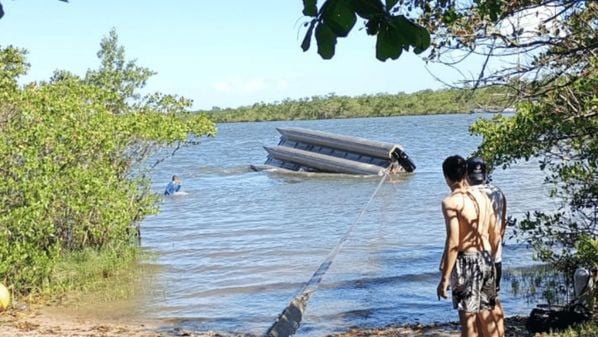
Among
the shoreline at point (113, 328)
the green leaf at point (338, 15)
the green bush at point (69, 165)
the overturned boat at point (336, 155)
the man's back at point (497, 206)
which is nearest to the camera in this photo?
the green leaf at point (338, 15)

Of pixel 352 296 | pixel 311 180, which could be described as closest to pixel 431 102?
pixel 311 180

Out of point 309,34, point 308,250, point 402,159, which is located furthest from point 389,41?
point 402,159

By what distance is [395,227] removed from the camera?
674 inches

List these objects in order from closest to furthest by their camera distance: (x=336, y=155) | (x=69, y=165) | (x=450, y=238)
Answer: (x=450, y=238) < (x=69, y=165) < (x=336, y=155)

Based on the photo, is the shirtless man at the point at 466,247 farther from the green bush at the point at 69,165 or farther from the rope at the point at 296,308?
the green bush at the point at 69,165

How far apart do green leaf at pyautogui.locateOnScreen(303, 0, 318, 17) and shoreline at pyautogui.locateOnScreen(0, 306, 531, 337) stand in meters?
5.54

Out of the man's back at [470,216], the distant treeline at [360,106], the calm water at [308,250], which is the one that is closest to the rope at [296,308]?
the calm water at [308,250]

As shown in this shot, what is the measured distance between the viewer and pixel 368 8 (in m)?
2.21

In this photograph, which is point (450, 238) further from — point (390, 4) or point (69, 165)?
point (69, 165)

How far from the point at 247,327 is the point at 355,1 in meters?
7.67

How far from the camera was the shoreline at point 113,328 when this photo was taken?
26.0ft

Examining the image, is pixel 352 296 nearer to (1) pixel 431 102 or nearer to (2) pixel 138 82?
(2) pixel 138 82

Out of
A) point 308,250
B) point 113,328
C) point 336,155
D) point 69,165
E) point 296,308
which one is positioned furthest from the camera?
point 336,155

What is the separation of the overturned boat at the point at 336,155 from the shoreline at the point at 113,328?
→ 59.1ft
